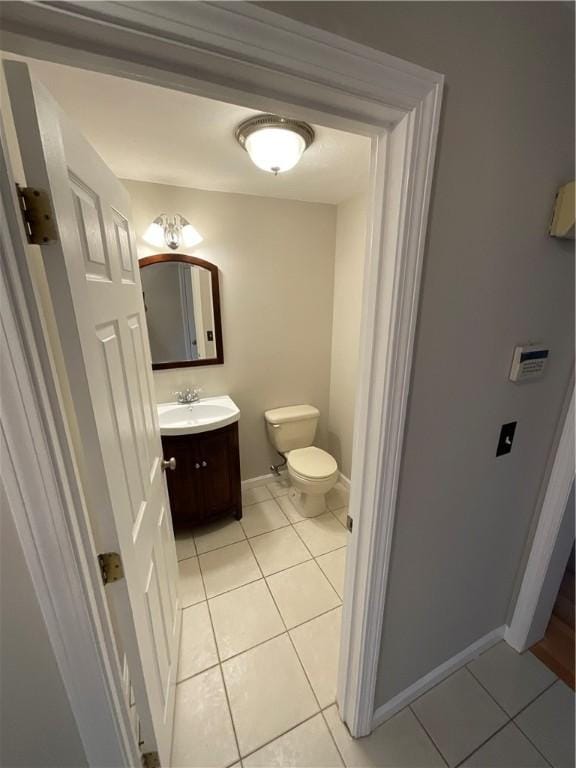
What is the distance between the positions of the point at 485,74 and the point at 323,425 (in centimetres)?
226

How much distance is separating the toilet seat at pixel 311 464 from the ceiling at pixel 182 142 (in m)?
1.78

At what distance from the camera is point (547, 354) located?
3.16ft

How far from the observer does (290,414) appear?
2.29 metres

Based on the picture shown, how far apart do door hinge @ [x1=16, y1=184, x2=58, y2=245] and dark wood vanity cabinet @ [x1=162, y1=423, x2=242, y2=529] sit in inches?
52.9

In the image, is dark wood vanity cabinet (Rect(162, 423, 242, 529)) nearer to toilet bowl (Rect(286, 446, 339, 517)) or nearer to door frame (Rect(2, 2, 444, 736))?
toilet bowl (Rect(286, 446, 339, 517))

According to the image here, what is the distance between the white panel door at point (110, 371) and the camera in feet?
1.69

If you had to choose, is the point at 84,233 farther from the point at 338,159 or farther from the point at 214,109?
the point at 338,159

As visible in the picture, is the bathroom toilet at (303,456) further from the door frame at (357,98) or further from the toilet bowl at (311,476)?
the door frame at (357,98)

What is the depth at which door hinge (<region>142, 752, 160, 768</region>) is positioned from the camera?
0.90 metres

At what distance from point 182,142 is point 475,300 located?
140 cm

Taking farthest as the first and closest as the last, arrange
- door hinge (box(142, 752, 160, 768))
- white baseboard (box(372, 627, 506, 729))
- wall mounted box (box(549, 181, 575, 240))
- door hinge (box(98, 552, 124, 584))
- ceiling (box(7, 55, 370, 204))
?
white baseboard (box(372, 627, 506, 729)) → ceiling (box(7, 55, 370, 204)) → door hinge (box(142, 752, 160, 768)) → wall mounted box (box(549, 181, 575, 240)) → door hinge (box(98, 552, 124, 584))

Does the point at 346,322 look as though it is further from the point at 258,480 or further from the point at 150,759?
the point at 150,759

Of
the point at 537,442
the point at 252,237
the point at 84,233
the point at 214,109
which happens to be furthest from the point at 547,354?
the point at 252,237

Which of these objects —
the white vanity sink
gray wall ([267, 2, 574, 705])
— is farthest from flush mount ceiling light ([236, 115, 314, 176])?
the white vanity sink
